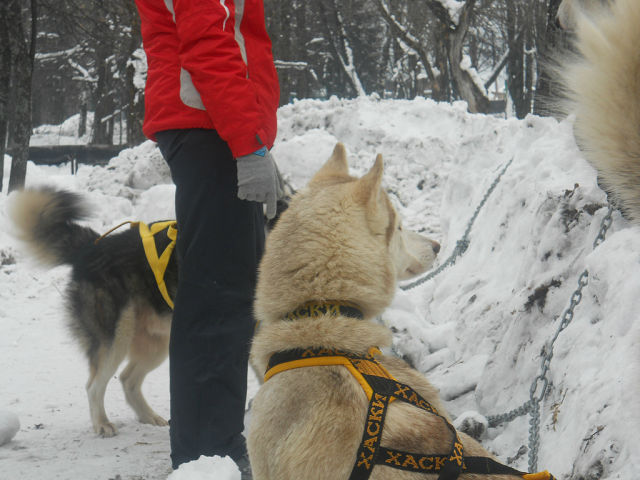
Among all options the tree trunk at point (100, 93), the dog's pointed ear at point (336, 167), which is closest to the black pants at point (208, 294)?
the dog's pointed ear at point (336, 167)

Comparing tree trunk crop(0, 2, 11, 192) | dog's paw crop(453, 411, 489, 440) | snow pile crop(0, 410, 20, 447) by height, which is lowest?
snow pile crop(0, 410, 20, 447)

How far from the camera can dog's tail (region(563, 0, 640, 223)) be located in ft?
5.37

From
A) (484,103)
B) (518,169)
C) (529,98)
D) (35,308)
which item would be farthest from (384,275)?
(529,98)

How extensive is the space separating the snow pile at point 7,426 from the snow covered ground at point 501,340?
0.19 feet

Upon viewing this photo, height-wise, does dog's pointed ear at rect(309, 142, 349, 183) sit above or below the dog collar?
above

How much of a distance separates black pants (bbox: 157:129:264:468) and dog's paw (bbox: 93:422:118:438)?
978 mm

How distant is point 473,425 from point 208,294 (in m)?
1.35

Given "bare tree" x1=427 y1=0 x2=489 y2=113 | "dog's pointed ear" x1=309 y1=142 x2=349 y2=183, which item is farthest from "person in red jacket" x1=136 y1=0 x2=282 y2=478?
"bare tree" x1=427 y1=0 x2=489 y2=113

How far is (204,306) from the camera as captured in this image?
279 cm

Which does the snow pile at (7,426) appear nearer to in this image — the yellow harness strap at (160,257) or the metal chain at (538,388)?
the yellow harness strap at (160,257)

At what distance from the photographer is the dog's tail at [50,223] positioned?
3846mm

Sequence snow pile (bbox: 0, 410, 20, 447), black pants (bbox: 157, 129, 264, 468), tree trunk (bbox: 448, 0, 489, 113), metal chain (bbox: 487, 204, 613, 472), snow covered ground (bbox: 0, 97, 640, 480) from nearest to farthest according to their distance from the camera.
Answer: snow covered ground (bbox: 0, 97, 640, 480) → metal chain (bbox: 487, 204, 613, 472) → black pants (bbox: 157, 129, 264, 468) → snow pile (bbox: 0, 410, 20, 447) → tree trunk (bbox: 448, 0, 489, 113)

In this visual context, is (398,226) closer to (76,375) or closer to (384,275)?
(384,275)

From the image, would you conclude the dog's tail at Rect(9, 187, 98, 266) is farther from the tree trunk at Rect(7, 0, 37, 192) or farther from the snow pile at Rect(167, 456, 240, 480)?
the tree trunk at Rect(7, 0, 37, 192)
